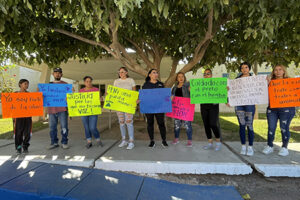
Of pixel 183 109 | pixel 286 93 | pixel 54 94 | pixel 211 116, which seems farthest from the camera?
pixel 183 109

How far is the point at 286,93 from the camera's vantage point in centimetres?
312

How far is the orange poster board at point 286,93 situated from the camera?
10.3 ft

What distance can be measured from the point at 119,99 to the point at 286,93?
3395 mm

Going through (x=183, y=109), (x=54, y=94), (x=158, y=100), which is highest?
(x=54, y=94)

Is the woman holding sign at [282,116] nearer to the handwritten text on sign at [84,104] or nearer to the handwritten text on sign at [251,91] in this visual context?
the handwritten text on sign at [251,91]

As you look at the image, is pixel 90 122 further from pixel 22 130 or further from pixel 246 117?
pixel 246 117

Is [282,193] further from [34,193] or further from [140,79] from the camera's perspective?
[140,79]

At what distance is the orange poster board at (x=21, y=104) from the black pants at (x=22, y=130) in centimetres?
14

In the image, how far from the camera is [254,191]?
2502mm

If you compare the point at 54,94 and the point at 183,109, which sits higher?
the point at 54,94

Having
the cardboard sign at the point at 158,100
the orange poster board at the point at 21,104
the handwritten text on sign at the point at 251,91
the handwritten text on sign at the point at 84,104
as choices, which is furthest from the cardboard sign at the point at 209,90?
the orange poster board at the point at 21,104

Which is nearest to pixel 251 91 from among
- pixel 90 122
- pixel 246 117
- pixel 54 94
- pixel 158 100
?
pixel 246 117

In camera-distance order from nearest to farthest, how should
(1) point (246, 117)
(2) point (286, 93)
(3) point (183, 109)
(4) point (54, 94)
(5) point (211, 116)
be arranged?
(2) point (286, 93) → (1) point (246, 117) → (5) point (211, 116) → (4) point (54, 94) → (3) point (183, 109)

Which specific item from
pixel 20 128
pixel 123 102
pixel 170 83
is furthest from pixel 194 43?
pixel 20 128
